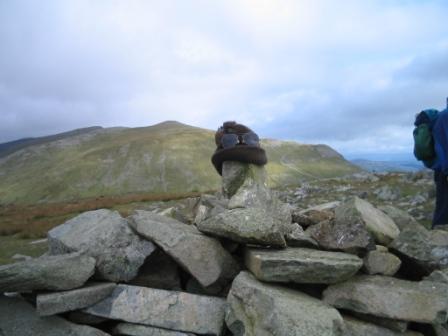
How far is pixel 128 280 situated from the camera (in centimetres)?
823

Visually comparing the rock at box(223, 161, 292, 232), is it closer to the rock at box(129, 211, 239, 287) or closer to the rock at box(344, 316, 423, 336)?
the rock at box(129, 211, 239, 287)

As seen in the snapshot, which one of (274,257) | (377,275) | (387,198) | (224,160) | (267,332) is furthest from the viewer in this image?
(387,198)

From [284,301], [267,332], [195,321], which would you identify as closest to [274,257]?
[284,301]

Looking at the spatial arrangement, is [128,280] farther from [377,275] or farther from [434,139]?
[434,139]

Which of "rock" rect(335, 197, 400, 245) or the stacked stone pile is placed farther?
"rock" rect(335, 197, 400, 245)

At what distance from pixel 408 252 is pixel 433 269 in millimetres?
599

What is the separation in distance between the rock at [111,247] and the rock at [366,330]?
3.96 metres

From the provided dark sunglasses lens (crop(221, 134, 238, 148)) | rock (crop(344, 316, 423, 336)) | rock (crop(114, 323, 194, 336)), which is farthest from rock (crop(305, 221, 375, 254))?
dark sunglasses lens (crop(221, 134, 238, 148))

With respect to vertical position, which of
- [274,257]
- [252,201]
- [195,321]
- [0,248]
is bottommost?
[0,248]

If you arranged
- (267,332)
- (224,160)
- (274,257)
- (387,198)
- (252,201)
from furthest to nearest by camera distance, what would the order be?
(387,198), (224,160), (252,201), (274,257), (267,332)

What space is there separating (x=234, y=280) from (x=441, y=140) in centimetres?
663

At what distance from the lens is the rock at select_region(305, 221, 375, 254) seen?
773 cm

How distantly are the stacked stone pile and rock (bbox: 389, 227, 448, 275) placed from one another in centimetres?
2

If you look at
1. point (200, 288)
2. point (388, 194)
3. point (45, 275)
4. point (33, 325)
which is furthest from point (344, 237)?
point (388, 194)
